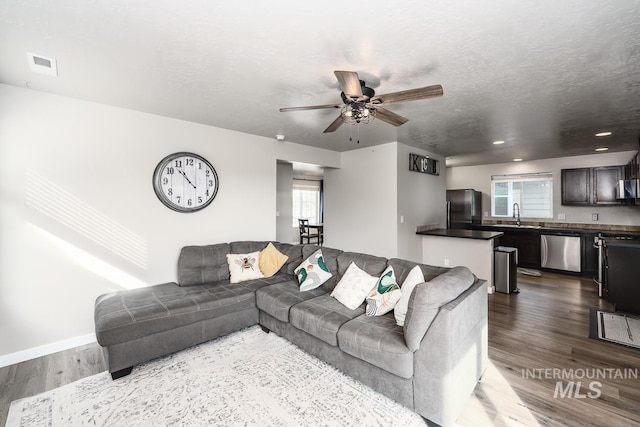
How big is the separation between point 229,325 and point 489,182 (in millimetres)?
6874

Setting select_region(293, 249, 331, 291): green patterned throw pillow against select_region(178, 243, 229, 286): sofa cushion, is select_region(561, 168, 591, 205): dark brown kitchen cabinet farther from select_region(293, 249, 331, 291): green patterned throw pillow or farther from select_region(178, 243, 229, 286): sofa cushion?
select_region(178, 243, 229, 286): sofa cushion

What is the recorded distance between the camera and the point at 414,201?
5.17 metres

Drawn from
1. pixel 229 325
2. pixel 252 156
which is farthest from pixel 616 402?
pixel 252 156

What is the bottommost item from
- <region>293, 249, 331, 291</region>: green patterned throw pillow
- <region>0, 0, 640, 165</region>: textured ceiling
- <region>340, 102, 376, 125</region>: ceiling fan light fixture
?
<region>293, 249, 331, 291</region>: green patterned throw pillow

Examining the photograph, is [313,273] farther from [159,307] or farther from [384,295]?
[159,307]

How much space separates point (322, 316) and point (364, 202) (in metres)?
3.09

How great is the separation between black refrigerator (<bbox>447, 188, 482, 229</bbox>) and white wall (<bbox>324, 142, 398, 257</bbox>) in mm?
2480

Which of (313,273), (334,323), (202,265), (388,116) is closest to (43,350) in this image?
(202,265)

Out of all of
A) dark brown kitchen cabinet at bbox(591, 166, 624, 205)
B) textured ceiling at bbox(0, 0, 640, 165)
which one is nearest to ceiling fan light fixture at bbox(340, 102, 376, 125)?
textured ceiling at bbox(0, 0, 640, 165)

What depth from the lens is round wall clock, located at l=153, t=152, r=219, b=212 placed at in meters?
3.40

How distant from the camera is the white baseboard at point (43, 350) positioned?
101 inches

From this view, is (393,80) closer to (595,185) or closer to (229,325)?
(229,325)

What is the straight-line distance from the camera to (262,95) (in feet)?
8.96

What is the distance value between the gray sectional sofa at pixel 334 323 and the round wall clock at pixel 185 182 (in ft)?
2.04
